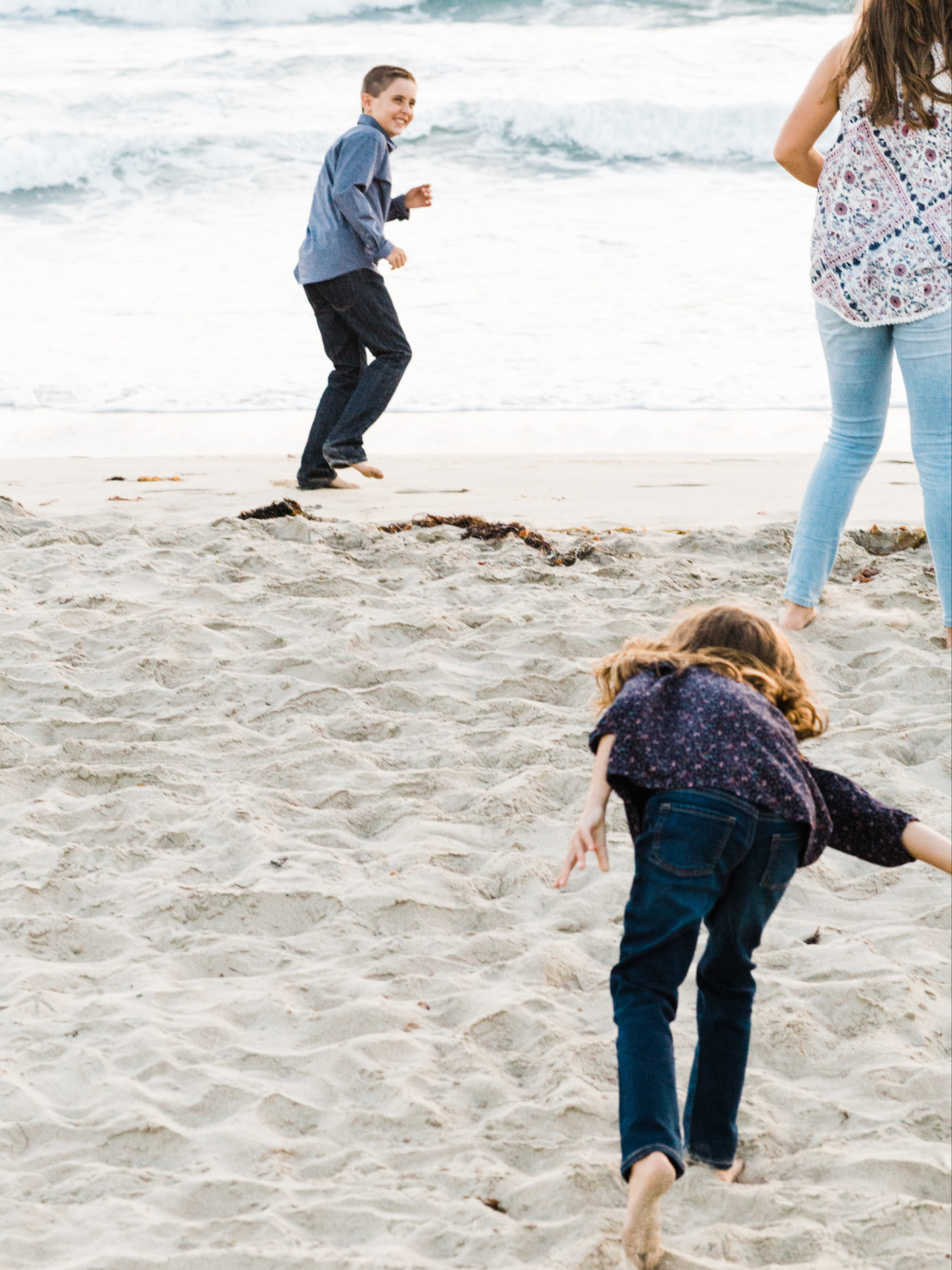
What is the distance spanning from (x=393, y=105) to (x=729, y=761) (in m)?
4.87

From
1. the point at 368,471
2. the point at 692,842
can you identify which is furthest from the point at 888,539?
the point at 692,842

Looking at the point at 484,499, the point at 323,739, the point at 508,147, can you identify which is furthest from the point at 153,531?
Answer: the point at 508,147

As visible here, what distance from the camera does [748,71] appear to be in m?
19.5

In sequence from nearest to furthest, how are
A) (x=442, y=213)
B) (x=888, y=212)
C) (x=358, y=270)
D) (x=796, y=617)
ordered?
(x=888, y=212)
(x=796, y=617)
(x=358, y=270)
(x=442, y=213)

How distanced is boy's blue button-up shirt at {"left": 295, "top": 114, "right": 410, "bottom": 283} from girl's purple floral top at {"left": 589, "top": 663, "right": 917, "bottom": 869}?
4373 mm

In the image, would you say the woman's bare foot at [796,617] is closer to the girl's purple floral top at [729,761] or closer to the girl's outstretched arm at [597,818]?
the girl's purple floral top at [729,761]

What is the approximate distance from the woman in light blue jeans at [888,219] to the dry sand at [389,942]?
0.84m

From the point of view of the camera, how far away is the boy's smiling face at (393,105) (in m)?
5.76

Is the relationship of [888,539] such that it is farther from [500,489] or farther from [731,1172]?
[731,1172]

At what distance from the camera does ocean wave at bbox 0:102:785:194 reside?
16.4 metres

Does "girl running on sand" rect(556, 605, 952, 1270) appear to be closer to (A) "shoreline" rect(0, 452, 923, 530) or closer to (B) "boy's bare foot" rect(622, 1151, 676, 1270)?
(B) "boy's bare foot" rect(622, 1151, 676, 1270)

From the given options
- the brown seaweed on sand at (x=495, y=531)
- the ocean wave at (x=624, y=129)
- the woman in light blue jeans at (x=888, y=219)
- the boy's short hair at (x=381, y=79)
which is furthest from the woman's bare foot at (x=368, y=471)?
the ocean wave at (x=624, y=129)

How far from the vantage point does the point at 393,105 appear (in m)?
5.78

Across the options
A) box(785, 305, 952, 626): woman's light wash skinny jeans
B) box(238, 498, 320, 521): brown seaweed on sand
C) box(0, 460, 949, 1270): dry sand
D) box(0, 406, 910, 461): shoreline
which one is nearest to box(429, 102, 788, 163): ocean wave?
box(0, 406, 910, 461): shoreline
